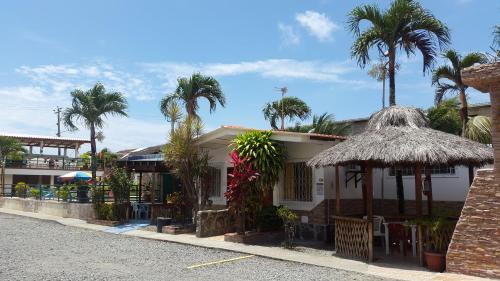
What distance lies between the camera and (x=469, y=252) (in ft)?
27.7

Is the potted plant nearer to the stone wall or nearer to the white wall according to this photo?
the white wall

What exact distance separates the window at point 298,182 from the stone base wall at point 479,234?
558 cm

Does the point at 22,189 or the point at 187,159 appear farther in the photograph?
the point at 22,189

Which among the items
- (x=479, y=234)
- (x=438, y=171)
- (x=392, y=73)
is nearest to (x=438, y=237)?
(x=479, y=234)

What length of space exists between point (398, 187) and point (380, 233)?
95.0 inches

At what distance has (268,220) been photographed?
534 inches

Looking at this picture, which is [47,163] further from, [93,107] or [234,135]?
[234,135]

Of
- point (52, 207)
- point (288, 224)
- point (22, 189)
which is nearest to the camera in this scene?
point (288, 224)

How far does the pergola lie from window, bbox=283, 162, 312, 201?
9.02 feet

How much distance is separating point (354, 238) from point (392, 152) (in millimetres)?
2269

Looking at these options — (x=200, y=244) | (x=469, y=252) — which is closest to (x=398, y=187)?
(x=469, y=252)

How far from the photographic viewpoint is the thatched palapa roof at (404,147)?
9.55 meters

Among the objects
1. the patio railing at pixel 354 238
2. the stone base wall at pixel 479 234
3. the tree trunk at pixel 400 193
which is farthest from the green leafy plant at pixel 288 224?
the stone base wall at pixel 479 234

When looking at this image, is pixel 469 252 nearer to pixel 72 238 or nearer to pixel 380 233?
pixel 380 233
